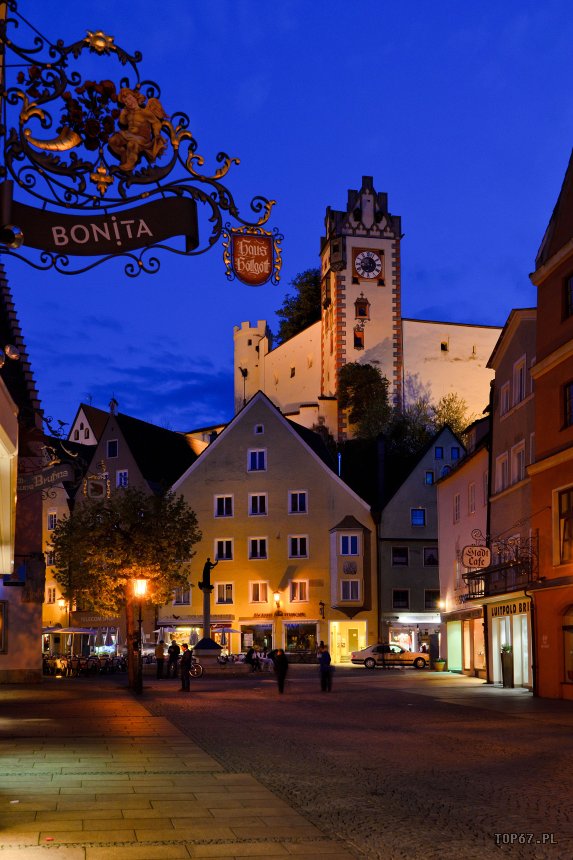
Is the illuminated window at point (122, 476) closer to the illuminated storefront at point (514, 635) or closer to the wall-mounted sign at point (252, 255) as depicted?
the illuminated storefront at point (514, 635)

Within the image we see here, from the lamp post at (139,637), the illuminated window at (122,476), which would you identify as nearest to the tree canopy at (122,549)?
the lamp post at (139,637)

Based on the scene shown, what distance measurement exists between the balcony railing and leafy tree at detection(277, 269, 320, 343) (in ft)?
249

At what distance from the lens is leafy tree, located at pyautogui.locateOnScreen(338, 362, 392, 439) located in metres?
98.8

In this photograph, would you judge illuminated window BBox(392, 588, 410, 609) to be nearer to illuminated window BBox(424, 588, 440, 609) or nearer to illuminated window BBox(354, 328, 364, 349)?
illuminated window BBox(424, 588, 440, 609)

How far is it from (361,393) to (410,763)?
84.3 metres

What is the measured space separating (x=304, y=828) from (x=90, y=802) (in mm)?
2649

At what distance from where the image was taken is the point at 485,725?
23.9 meters

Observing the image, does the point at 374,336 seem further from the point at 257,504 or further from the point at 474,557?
the point at 474,557

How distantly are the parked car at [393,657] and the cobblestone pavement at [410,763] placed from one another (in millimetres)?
28320

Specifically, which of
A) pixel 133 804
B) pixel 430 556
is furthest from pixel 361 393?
pixel 133 804

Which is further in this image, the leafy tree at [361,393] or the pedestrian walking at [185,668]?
the leafy tree at [361,393]

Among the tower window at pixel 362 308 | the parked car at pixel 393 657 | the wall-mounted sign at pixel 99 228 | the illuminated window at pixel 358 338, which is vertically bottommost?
the parked car at pixel 393 657

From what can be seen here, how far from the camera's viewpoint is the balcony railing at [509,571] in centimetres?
3569

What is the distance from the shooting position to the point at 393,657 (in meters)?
64.0
